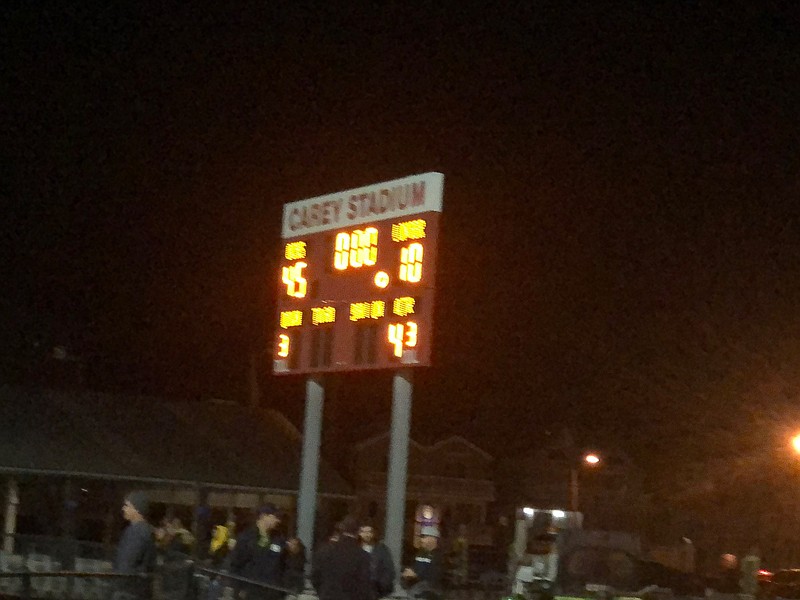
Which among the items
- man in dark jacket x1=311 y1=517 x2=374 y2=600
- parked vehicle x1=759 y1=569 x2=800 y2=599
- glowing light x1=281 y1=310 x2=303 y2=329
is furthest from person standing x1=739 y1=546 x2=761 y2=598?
man in dark jacket x1=311 y1=517 x2=374 y2=600

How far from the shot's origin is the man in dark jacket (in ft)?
34.8

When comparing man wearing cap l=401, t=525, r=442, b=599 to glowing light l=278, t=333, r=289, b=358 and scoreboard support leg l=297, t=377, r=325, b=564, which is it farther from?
glowing light l=278, t=333, r=289, b=358

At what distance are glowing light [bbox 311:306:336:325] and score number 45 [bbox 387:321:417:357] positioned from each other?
140 cm

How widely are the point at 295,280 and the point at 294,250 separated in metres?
0.54

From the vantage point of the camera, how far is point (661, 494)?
6094 centimetres

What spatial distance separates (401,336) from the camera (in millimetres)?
18141

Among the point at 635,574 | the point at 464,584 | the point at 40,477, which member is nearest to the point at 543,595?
the point at 635,574

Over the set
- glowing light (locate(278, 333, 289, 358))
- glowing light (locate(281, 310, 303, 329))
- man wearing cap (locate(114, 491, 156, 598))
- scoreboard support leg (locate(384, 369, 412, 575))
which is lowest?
man wearing cap (locate(114, 491, 156, 598))

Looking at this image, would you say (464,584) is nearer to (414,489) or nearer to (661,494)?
(414,489)

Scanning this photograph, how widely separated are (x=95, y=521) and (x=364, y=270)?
1811cm

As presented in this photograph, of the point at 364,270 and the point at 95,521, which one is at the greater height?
the point at 364,270

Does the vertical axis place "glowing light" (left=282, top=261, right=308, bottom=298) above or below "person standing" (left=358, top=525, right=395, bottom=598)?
above

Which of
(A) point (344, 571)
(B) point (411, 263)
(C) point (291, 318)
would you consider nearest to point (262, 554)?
(A) point (344, 571)

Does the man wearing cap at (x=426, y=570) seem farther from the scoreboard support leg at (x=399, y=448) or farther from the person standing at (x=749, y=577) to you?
the person standing at (x=749, y=577)
